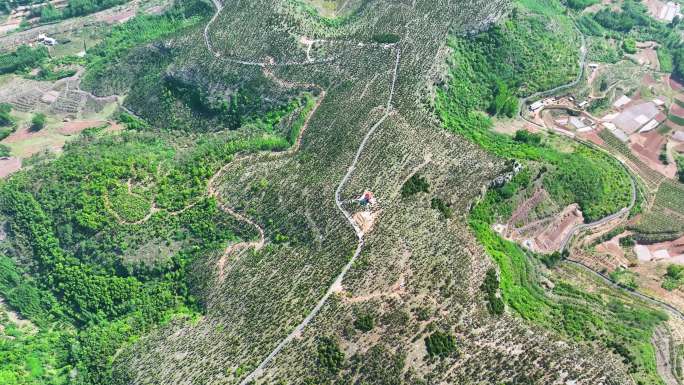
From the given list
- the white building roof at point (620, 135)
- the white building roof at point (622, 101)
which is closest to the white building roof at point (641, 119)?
the white building roof at point (622, 101)

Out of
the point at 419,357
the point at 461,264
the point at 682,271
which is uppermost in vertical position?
the point at 461,264

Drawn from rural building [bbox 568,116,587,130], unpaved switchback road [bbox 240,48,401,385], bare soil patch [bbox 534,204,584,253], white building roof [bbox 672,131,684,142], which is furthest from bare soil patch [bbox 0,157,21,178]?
white building roof [bbox 672,131,684,142]

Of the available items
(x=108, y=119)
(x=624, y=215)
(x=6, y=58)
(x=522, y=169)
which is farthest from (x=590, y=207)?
(x=6, y=58)

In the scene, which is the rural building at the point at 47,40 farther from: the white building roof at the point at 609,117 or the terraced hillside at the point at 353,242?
the white building roof at the point at 609,117

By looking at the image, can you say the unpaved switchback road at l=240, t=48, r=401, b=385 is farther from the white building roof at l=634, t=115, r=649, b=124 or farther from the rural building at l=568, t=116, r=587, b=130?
the white building roof at l=634, t=115, r=649, b=124

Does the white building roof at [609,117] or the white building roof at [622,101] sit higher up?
the white building roof at [622,101]

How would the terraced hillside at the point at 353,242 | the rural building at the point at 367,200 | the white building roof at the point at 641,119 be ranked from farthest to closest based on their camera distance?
1. the white building roof at the point at 641,119
2. the rural building at the point at 367,200
3. the terraced hillside at the point at 353,242

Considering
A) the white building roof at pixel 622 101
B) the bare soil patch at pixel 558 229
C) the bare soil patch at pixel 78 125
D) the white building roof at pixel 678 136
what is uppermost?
the white building roof at pixel 622 101

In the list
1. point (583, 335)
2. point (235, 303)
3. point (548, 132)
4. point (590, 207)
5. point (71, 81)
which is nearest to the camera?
point (583, 335)

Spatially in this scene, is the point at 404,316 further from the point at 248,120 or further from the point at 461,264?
the point at 248,120
